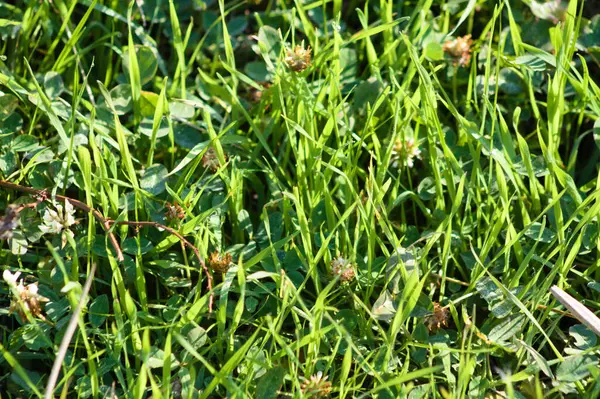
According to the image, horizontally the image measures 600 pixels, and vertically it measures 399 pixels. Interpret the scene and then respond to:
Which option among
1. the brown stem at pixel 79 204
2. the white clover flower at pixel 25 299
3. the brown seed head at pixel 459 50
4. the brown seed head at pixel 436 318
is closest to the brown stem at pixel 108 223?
the brown stem at pixel 79 204

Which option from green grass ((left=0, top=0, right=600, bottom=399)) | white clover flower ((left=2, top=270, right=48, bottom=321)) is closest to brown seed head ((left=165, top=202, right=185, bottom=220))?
green grass ((left=0, top=0, right=600, bottom=399))

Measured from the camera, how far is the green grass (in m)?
1.48

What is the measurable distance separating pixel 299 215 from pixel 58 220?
50 centimetres

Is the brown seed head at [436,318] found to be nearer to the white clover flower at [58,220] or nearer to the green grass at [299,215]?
the green grass at [299,215]

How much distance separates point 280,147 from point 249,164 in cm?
10

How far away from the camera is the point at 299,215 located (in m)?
1.52

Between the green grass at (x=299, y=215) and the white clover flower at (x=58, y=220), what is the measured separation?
0.01 m

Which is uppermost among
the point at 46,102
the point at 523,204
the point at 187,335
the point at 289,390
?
the point at 46,102

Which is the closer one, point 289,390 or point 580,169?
point 289,390

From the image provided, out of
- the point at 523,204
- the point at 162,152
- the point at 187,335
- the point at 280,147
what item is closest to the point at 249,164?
the point at 280,147

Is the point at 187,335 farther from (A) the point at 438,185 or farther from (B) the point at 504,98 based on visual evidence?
(B) the point at 504,98

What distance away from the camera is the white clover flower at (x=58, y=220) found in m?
1.55

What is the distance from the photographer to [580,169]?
1.89 meters

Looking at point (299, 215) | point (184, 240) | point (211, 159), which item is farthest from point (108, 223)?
point (299, 215)
